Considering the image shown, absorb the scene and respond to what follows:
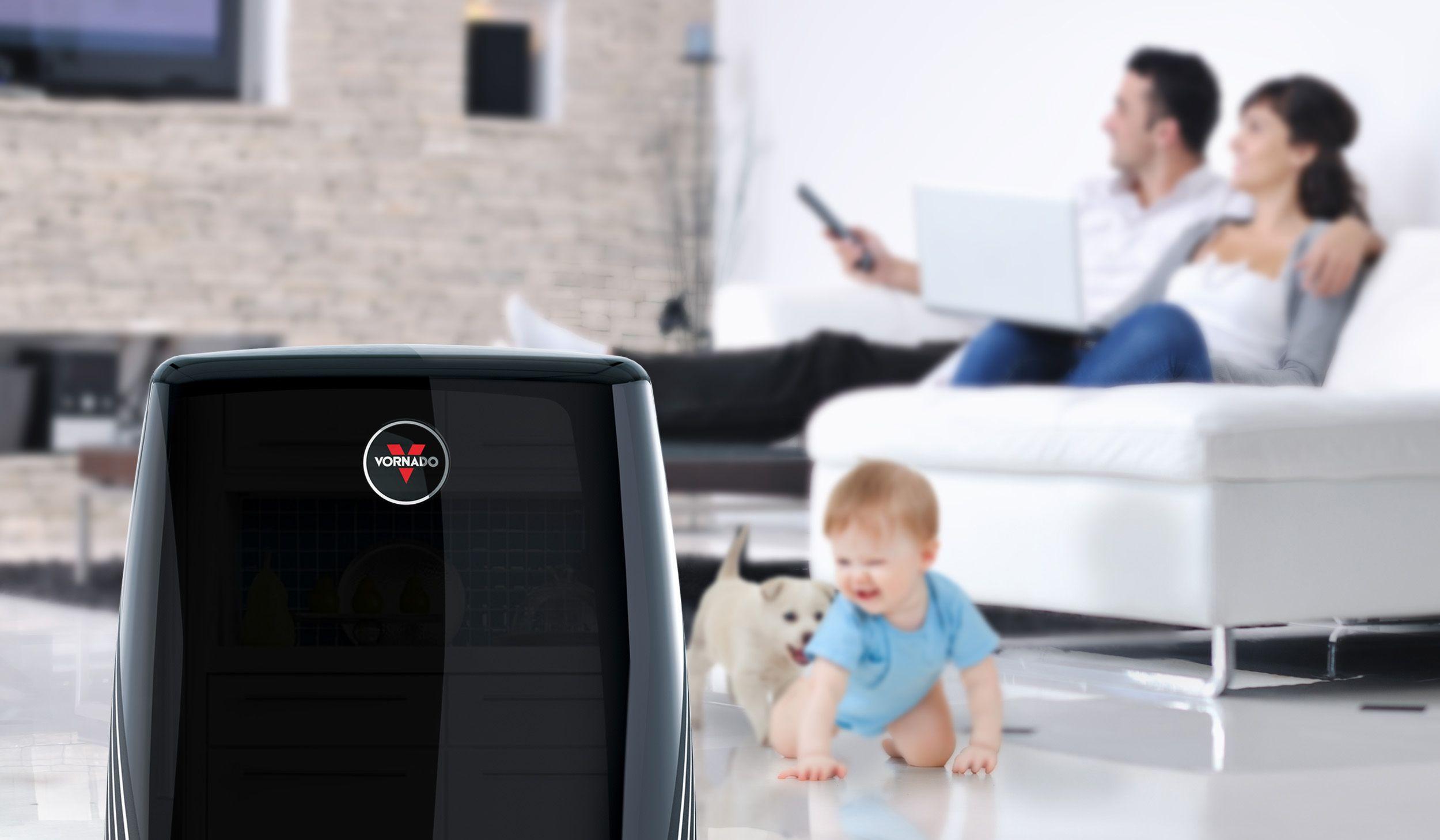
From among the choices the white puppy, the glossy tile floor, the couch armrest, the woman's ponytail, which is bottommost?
the glossy tile floor

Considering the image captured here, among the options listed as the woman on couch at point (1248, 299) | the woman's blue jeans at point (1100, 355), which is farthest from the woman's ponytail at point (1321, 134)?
the woman's blue jeans at point (1100, 355)

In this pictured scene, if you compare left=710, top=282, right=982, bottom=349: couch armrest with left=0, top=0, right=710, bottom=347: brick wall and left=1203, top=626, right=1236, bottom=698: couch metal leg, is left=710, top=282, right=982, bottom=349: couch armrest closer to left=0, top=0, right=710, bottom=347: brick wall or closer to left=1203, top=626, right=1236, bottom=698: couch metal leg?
left=0, top=0, right=710, bottom=347: brick wall

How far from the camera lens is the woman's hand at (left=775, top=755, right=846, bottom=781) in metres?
1.50

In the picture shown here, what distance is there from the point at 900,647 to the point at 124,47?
419cm

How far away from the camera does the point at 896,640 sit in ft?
5.21

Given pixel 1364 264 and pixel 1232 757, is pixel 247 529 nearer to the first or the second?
pixel 1232 757

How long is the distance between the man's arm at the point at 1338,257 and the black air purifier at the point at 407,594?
2.13 meters

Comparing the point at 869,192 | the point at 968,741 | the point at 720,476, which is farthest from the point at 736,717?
the point at 869,192

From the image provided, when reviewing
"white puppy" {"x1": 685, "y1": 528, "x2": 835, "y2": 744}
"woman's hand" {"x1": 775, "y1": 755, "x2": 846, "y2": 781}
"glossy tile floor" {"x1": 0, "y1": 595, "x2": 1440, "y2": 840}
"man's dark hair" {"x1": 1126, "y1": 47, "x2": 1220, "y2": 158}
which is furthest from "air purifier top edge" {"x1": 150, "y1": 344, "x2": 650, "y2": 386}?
"man's dark hair" {"x1": 1126, "y1": 47, "x2": 1220, "y2": 158}

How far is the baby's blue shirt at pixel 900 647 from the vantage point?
1578 mm

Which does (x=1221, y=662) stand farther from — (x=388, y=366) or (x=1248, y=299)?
(x=388, y=366)

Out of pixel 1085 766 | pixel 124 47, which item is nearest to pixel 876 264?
pixel 1085 766

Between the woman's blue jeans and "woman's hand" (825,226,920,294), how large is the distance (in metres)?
0.46

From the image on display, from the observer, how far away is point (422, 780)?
671mm
